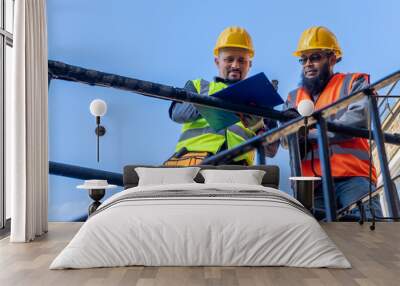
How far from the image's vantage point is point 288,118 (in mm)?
6164

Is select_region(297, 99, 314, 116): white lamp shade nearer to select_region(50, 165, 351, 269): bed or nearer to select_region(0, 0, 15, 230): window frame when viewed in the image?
select_region(50, 165, 351, 269): bed

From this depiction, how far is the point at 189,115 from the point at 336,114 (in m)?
1.75

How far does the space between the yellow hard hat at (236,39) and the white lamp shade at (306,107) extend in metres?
0.92

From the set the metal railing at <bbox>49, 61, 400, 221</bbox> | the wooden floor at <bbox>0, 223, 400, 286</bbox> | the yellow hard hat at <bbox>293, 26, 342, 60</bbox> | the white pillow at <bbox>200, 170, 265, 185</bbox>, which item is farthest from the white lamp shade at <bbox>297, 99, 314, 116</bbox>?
the wooden floor at <bbox>0, 223, 400, 286</bbox>

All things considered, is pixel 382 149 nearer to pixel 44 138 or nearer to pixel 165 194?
pixel 165 194

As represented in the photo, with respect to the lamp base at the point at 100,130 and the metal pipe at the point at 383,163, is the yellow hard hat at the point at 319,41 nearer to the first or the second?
the metal pipe at the point at 383,163

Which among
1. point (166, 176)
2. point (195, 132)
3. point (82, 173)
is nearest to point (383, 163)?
point (195, 132)

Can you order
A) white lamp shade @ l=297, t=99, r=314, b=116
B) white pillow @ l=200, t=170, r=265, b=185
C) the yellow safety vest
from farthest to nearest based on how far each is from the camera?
the yellow safety vest, white lamp shade @ l=297, t=99, r=314, b=116, white pillow @ l=200, t=170, r=265, b=185

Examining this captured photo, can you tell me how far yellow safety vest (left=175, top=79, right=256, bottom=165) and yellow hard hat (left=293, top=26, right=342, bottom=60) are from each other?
1.10 m

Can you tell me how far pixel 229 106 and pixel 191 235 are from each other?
2.75 metres

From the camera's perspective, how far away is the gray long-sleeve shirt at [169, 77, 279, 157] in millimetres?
6133

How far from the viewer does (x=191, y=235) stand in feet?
11.9

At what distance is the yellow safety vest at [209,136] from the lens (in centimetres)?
610

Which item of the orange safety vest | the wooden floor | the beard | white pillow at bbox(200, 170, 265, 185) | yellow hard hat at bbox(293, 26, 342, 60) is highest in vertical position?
yellow hard hat at bbox(293, 26, 342, 60)
